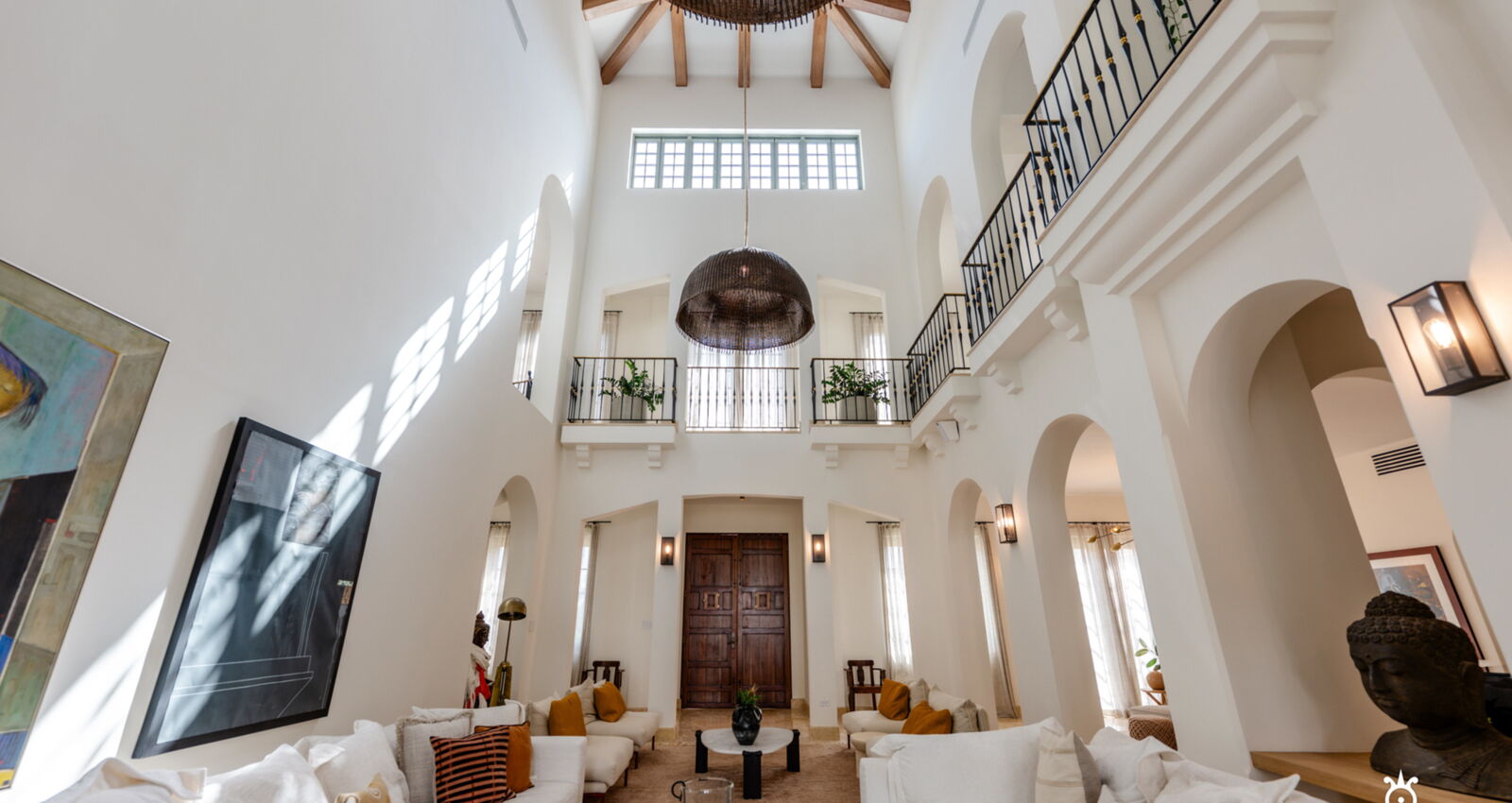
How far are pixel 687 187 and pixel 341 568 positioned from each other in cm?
702

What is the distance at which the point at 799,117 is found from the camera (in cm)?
946

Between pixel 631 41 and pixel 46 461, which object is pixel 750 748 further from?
pixel 631 41

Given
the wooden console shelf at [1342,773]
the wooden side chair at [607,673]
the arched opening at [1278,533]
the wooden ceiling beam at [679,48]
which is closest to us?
the wooden console shelf at [1342,773]

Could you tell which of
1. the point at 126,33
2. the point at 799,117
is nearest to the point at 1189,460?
the point at 126,33

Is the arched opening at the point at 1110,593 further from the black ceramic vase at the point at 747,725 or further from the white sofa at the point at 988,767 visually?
Result: the white sofa at the point at 988,767

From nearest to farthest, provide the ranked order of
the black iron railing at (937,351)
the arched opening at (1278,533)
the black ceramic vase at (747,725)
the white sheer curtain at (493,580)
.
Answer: the arched opening at (1278,533)
the black ceramic vase at (747,725)
the black iron railing at (937,351)
the white sheer curtain at (493,580)

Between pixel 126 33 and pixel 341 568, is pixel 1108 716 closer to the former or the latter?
pixel 341 568

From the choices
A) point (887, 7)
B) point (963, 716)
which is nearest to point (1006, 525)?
point (963, 716)

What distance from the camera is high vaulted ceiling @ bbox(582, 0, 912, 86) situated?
8.57 m

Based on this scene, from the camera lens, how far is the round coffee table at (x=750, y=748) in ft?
14.6

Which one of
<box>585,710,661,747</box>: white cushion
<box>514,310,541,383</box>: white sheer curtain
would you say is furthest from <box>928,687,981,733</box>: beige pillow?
<box>514,310,541,383</box>: white sheer curtain

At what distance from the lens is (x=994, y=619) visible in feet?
26.8

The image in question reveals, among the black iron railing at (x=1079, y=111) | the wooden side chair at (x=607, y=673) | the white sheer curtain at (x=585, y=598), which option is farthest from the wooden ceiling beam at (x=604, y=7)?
the wooden side chair at (x=607, y=673)

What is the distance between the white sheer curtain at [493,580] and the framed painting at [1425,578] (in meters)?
9.38
